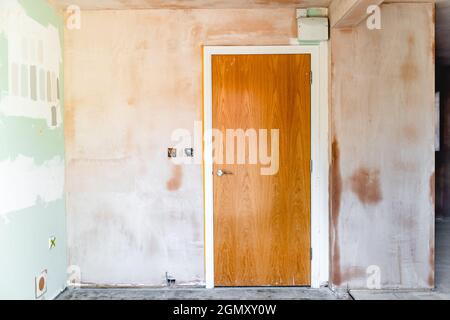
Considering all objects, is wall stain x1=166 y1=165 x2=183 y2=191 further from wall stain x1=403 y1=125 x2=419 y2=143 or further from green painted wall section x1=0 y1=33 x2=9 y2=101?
wall stain x1=403 y1=125 x2=419 y2=143

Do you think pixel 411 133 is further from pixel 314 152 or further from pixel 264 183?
pixel 264 183

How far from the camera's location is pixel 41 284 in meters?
2.82

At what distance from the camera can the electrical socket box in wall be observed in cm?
276

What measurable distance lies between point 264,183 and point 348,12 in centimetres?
142

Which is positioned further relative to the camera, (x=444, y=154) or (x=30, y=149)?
(x=444, y=154)

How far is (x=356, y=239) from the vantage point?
10.3 ft

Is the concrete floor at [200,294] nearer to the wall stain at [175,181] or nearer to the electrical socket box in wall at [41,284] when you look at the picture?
the electrical socket box in wall at [41,284]

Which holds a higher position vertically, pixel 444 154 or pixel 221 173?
pixel 444 154

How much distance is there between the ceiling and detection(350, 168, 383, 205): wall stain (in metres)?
1.36

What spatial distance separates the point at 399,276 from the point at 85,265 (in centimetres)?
256

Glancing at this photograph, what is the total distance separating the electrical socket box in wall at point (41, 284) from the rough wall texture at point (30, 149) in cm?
4

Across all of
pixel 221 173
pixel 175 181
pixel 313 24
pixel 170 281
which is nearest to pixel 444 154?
pixel 313 24
